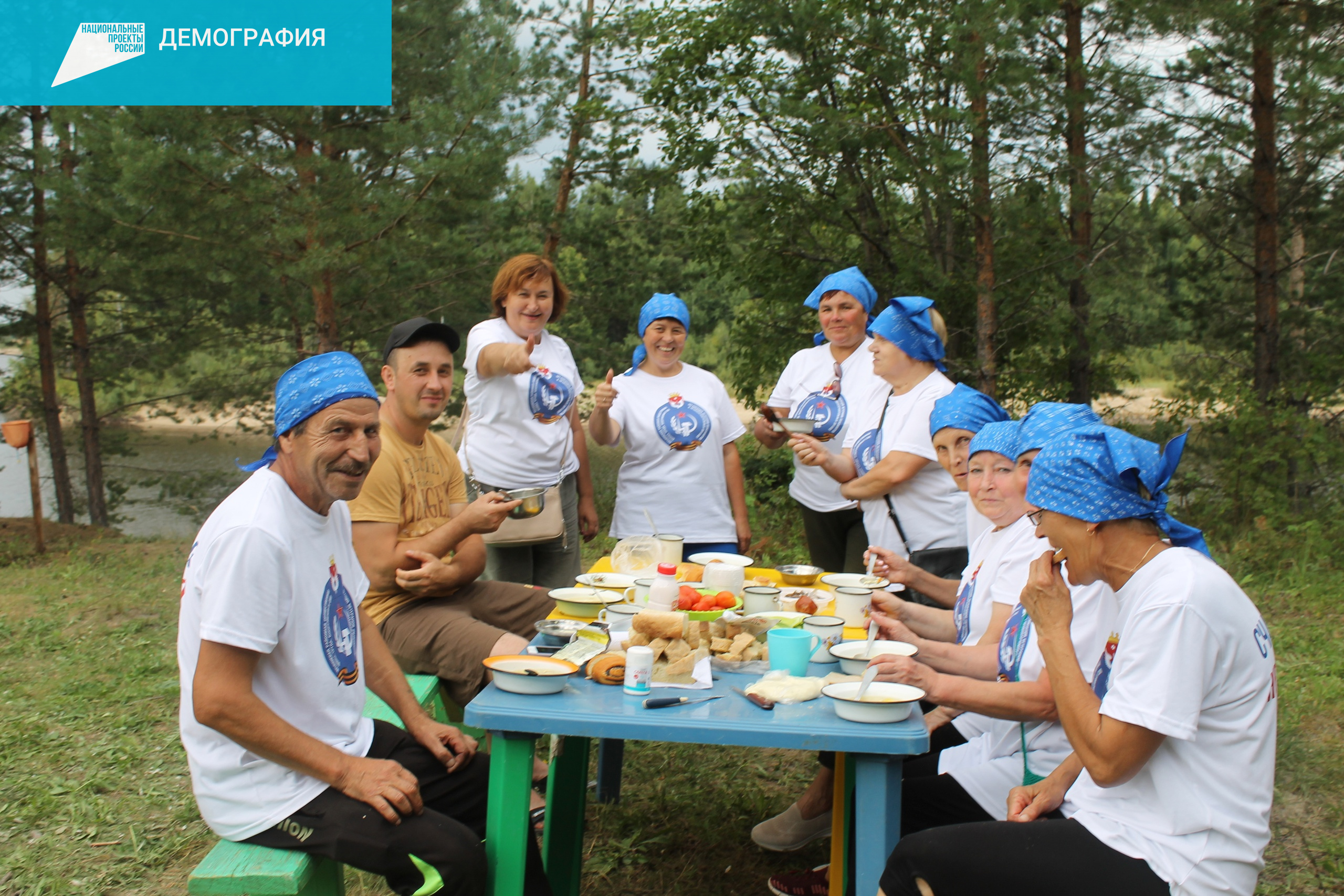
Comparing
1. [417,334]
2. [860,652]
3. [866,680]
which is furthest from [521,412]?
[866,680]

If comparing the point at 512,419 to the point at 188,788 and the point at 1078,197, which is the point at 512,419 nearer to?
the point at 188,788

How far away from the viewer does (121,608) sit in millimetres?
6910

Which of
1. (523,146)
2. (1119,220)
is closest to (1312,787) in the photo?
(1119,220)

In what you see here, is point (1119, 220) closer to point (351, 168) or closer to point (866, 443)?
point (866, 443)

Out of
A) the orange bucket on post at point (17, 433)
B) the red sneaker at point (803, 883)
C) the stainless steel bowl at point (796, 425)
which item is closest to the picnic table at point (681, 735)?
the red sneaker at point (803, 883)

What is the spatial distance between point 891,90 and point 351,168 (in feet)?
18.8

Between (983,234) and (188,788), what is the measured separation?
21.0ft

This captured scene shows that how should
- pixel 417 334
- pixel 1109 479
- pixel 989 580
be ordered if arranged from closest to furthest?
pixel 1109 479 → pixel 989 580 → pixel 417 334

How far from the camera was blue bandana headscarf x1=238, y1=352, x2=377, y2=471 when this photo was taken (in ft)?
7.38

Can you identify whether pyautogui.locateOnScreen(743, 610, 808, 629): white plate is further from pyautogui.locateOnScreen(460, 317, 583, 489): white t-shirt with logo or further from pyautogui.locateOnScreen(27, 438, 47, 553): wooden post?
pyautogui.locateOnScreen(27, 438, 47, 553): wooden post

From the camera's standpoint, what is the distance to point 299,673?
2184 millimetres

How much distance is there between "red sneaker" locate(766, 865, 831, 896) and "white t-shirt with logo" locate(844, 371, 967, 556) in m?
1.18

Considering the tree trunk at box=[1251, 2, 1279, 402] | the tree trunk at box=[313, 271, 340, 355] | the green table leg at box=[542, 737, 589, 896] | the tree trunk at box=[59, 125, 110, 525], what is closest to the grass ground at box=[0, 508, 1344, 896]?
the green table leg at box=[542, 737, 589, 896]

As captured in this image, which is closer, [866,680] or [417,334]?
[866,680]
